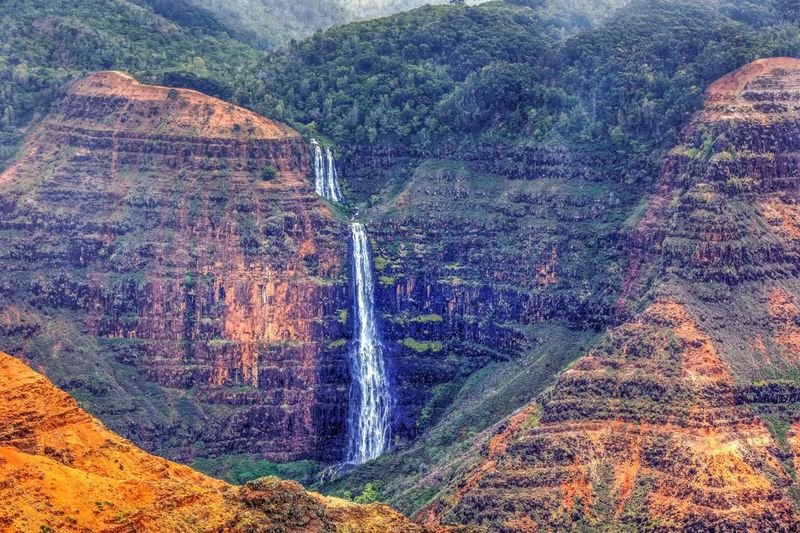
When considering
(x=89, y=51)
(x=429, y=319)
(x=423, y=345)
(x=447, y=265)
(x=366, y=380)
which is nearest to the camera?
(x=366, y=380)

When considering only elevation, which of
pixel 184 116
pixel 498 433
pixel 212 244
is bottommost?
pixel 498 433

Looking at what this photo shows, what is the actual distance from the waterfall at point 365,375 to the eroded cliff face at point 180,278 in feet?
2.27

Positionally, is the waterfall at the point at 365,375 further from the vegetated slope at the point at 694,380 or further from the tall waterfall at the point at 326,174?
the vegetated slope at the point at 694,380

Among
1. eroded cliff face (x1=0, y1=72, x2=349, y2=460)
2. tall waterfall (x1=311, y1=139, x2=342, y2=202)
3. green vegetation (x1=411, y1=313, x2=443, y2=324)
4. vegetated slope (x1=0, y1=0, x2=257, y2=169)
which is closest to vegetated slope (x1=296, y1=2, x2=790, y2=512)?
green vegetation (x1=411, y1=313, x2=443, y2=324)

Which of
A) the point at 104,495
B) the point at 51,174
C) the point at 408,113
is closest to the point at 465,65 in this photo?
the point at 408,113

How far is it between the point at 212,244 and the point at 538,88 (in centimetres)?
1997

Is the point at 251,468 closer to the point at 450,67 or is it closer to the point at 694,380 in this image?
the point at 694,380

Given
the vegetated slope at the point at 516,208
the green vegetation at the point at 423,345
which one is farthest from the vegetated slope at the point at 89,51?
the green vegetation at the point at 423,345

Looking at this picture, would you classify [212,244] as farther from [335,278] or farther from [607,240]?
[607,240]

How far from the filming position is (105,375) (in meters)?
95.8

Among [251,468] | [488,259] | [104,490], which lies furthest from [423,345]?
[104,490]

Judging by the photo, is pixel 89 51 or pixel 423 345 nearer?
pixel 423 345

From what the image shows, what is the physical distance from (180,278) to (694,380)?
2925 centimetres

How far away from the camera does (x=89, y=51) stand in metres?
114
